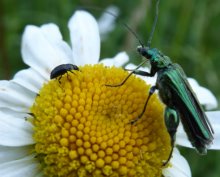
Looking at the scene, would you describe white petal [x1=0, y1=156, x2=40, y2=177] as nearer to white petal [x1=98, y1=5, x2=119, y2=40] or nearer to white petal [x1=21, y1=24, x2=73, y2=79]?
white petal [x1=21, y1=24, x2=73, y2=79]

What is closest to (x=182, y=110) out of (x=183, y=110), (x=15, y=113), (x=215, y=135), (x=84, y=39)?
(x=183, y=110)

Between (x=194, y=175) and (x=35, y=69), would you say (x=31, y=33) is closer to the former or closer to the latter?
(x=35, y=69)

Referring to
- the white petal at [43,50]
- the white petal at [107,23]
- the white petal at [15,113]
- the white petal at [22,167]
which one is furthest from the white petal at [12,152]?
the white petal at [107,23]

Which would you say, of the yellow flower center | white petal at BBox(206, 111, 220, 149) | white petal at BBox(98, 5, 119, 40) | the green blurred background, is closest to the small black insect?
the yellow flower center

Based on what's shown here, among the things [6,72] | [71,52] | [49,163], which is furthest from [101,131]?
[6,72]

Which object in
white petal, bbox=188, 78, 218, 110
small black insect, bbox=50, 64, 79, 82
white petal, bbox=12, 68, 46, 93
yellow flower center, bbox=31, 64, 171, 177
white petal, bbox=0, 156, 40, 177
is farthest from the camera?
white petal, bbox=188, 78, 218, 110

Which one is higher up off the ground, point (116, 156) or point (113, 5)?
point (113, 5)
